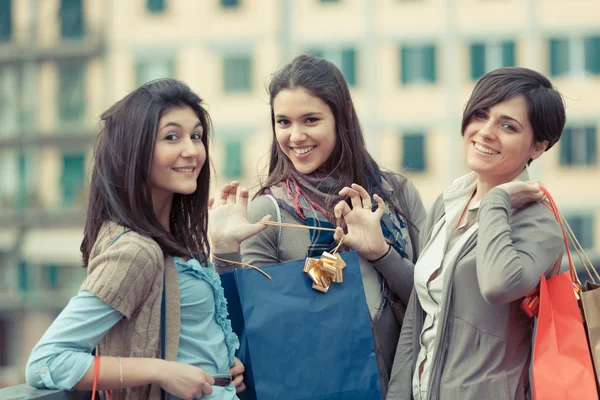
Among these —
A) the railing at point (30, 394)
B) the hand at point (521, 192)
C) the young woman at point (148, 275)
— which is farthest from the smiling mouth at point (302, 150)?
the railing at point (30, 394)

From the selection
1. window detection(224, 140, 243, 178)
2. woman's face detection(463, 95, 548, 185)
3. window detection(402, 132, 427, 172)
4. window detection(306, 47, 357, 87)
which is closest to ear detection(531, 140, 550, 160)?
woman's face detection(463, 95, 548, 185)

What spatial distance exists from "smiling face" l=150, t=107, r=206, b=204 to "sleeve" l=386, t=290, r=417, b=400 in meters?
0.85

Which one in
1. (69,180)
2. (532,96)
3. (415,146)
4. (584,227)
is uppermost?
(532,96)

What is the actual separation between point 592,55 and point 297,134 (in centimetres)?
1988

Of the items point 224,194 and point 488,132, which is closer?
point 488,132

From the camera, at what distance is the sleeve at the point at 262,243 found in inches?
118

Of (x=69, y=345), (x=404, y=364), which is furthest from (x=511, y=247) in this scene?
(x=69, y=345)

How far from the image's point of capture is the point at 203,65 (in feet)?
73.9

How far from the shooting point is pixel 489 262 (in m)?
2.49

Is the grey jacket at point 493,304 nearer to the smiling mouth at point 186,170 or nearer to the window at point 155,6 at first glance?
the smiling mouth at point 186,170

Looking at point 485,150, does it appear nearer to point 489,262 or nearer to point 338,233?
point 489,262

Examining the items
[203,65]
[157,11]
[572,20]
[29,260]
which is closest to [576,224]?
[572,20]

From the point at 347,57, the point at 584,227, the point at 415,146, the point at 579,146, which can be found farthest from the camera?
the point at 347,57

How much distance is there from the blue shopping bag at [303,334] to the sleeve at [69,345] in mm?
537
